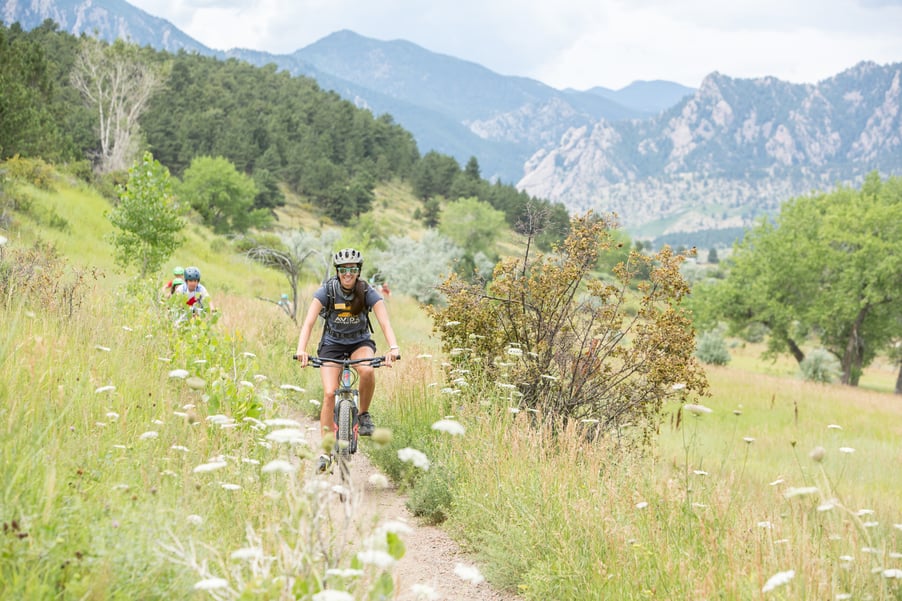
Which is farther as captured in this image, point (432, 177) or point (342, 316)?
point (432, 177)

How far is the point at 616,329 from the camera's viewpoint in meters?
7.85

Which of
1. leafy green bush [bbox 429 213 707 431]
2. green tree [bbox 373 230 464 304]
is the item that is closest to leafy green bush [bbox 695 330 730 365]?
green tree [bbox 373 230 464 304]

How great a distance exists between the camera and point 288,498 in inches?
107

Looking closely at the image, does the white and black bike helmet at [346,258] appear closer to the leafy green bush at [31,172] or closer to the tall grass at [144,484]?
the tall grass at [144,484]

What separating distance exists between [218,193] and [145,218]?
43.0 meters

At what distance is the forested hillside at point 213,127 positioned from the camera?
1458 inches

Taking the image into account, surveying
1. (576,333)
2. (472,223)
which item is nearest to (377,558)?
(576,333)

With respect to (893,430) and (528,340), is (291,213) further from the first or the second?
(528,340)

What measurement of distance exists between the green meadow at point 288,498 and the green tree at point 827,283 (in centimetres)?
2857

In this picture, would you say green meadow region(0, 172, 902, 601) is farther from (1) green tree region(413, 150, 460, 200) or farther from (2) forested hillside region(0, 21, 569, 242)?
(1) green tree region(413, 150, 460, 200)

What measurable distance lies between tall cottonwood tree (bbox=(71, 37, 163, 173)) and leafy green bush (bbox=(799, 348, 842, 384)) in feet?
152

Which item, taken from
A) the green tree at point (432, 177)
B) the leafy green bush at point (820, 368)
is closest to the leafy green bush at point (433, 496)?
the leafy green bush at point (820, 368)

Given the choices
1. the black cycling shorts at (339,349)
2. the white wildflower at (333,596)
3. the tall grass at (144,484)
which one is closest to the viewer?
the white wildflower at (333,596)

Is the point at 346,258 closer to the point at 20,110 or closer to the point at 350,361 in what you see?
the point at 350,361
